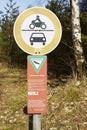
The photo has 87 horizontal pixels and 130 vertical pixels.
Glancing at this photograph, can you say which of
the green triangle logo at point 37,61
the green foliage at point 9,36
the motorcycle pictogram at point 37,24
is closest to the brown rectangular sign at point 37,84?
the green triangle logo at point 37,61

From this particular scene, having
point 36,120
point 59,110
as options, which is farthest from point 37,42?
point 59,110

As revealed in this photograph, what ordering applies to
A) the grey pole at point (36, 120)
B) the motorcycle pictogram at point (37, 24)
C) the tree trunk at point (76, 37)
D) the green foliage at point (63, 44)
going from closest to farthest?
the motorcycle pictogram at point (37, 24) → the grey pole at point (36, 120) → the tree trunk at point (76, 37) → the green foliage at point (63, 44)

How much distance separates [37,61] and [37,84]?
1.10 ft

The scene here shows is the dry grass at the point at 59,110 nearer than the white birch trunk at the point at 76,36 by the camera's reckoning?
Yes

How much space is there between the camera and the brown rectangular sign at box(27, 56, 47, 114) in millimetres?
5883

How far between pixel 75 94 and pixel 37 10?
145 inches

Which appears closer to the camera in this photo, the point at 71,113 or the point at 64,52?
the point at 71,113

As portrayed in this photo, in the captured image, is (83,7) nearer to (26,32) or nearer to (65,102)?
(65,102)

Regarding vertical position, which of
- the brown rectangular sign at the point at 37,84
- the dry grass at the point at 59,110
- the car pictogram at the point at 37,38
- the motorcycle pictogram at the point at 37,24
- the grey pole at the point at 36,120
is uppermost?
the motorcycle pictogram at the point at 37,24

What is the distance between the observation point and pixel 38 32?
586 centimetres

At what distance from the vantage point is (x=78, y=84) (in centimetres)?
987

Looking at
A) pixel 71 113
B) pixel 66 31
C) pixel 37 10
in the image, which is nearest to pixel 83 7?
pixel 66 31

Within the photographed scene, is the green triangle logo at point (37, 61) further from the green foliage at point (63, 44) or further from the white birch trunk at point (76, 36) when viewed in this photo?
the green foliage at point (63, 44)

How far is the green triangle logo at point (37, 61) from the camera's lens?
5.88m
